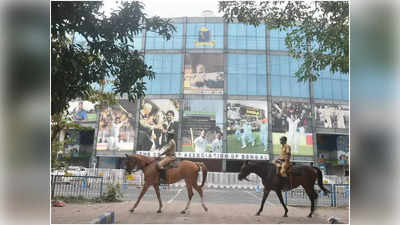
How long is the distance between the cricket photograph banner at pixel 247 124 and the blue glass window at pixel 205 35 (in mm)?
1397

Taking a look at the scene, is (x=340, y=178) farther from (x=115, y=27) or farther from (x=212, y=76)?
(x=115, y=27)

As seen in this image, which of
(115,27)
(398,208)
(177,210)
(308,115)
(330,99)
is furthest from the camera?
(308,115)

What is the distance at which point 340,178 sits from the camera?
562 centimetres

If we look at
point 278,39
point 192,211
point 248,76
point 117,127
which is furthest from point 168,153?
point 278,39

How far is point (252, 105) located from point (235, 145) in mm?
1120

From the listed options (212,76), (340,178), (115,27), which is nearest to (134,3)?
(115,27)

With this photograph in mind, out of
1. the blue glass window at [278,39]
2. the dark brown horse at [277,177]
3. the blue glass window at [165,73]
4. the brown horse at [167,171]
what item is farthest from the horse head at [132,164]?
the blue glass window at [278,39]

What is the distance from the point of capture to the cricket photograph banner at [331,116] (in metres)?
5.85

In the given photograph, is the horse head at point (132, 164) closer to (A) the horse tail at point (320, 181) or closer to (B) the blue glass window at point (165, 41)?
(B) the blue glass window at point (165, 41)

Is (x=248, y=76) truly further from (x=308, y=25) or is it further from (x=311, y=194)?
(x=311, y=194)

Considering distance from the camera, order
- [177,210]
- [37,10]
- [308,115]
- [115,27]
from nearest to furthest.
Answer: [37,10], [177,210], [115,27], [308,115]

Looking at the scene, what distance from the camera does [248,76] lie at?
691 centimetres

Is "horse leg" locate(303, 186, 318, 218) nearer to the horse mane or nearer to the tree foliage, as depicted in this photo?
the horse mane

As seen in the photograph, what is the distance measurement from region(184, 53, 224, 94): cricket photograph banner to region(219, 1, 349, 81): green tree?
1102 millimetres
